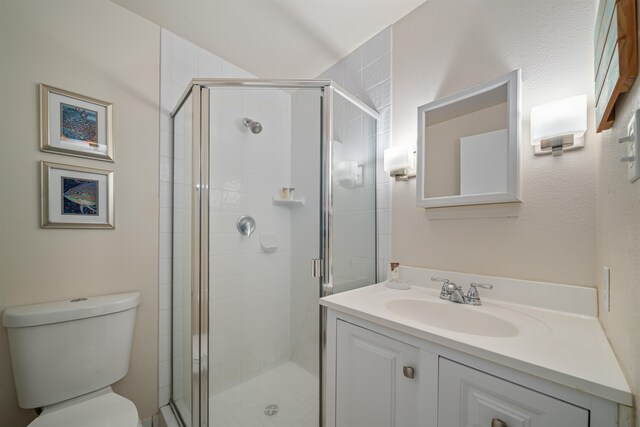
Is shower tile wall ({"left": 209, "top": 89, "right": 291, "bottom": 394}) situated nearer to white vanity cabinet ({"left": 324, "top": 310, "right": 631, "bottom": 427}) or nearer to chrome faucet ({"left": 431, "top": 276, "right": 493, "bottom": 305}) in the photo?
white vanity cabinet ({"left": 324, "top": 310, "right": 631, "bottom": 427})

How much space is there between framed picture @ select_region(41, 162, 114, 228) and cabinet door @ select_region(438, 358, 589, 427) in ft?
5.66

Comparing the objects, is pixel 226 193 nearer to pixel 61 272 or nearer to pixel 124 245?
pixel 124 245

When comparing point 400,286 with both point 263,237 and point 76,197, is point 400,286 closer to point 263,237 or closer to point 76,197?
point 263,237

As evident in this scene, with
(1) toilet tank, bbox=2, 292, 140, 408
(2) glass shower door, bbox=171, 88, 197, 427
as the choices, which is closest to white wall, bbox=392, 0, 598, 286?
(2) glass shower door, bbox=171, 88, 197, 427

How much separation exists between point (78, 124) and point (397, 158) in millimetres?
1700

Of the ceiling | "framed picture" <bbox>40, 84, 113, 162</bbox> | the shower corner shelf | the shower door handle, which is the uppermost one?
the ceiling

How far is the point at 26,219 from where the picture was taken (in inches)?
46.3

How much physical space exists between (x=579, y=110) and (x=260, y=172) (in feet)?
5.19

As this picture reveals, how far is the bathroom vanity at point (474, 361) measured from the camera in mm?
561

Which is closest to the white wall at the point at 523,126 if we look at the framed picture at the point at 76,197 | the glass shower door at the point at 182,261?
the glass shower door at the point at 182,261

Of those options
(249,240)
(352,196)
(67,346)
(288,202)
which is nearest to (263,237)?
(249,240)

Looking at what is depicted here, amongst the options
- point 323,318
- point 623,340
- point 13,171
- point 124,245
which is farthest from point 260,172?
point 623,340

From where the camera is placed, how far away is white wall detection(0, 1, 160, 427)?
115cm

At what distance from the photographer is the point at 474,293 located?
1094 mm
